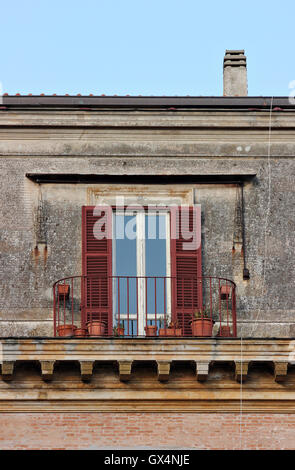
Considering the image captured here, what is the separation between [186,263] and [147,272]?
65cm

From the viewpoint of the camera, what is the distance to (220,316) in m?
22.2

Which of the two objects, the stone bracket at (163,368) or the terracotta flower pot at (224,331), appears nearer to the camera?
the stone bracket at (163,368)

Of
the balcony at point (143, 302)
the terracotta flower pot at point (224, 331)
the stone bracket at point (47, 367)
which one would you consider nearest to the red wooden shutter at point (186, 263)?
the balcony at point (143, 302)

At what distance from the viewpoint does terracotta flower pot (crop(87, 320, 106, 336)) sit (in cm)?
2220

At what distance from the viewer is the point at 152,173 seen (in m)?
23.9

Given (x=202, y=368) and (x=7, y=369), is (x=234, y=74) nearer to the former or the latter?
(x=202, y=368)

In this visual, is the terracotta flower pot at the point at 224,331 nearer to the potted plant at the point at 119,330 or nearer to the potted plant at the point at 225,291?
the potted plant at the point at 225,291

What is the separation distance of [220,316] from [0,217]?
4.10m

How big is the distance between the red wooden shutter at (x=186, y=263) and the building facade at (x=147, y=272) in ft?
0.07

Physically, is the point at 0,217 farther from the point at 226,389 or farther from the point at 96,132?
the point at 226,389

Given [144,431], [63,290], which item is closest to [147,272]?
[63,290]

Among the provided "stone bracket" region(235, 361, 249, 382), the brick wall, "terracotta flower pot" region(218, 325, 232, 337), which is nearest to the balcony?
"terracotta flower pot" region(218, 325, 232, 337)

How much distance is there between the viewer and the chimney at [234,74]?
1034 inches
